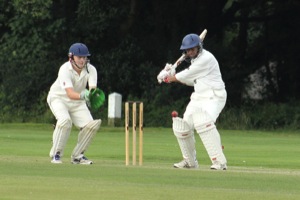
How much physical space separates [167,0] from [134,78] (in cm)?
276

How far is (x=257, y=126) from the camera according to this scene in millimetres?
34031

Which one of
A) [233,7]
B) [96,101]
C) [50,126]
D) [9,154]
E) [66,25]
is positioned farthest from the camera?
[233,7]

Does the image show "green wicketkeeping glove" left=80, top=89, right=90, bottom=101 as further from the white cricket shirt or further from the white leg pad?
the white leg pad

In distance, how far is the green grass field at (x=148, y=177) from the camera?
11836 millimetres

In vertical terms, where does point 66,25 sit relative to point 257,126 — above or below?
above

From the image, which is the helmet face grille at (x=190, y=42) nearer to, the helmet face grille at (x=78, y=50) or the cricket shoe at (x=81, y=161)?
the helmet face grille at (x=78, y=50)

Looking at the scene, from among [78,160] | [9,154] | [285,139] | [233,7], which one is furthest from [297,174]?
[233,7]

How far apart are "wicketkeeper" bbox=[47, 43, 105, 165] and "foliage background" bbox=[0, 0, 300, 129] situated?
16.9 meters

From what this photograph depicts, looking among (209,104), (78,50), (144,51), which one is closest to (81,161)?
(78,50)

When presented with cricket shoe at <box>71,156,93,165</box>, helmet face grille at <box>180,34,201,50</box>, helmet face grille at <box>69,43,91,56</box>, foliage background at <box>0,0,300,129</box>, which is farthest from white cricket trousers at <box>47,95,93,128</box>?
foliage background at <box>0,0,300,129</box>

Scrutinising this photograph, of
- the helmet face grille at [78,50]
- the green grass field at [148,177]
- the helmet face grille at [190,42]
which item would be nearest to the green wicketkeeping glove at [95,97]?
the helmet face grille at [78,50]

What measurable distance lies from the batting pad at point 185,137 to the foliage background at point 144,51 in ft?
57.2

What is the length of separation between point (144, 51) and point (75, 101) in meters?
20.6

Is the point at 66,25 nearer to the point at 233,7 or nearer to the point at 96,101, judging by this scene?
the point at 233,7
